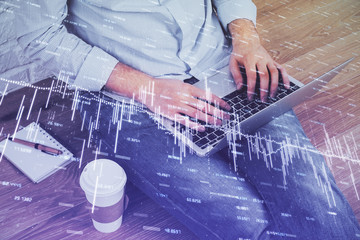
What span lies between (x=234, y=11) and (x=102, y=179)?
879 mm

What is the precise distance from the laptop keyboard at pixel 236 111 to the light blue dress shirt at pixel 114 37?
7.3 inches

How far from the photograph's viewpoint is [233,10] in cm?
123

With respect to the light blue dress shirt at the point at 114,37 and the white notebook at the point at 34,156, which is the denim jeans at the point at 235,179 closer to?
the light blue dress shirt at the point at 114,37

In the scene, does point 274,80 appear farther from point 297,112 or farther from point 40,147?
point 40,147

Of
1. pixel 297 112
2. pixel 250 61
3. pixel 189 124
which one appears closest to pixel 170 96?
pixel 189 124

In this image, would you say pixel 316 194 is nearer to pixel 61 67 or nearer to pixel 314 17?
pixel 61 67

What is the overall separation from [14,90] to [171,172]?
3.38 feet

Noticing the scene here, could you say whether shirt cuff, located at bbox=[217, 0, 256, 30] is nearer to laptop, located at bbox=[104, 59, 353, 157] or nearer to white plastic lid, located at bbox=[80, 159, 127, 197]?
laptop, located at bbox=[104, 59, 353, 157]

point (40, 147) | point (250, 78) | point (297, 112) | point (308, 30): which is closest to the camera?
point (250, 78)

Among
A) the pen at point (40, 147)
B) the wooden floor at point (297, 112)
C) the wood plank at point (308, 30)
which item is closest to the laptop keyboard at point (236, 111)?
the wooden floor at point (297, 112)

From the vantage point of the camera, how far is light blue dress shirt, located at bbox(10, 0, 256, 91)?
Answer: 2.93 feet

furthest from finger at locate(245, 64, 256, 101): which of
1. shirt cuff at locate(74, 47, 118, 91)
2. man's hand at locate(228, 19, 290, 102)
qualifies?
shirt cuff at locate(74, 47, 118, 91)

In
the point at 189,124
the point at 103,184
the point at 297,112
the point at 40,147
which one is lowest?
the point at 297,112

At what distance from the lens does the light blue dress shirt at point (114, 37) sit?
89 cm
